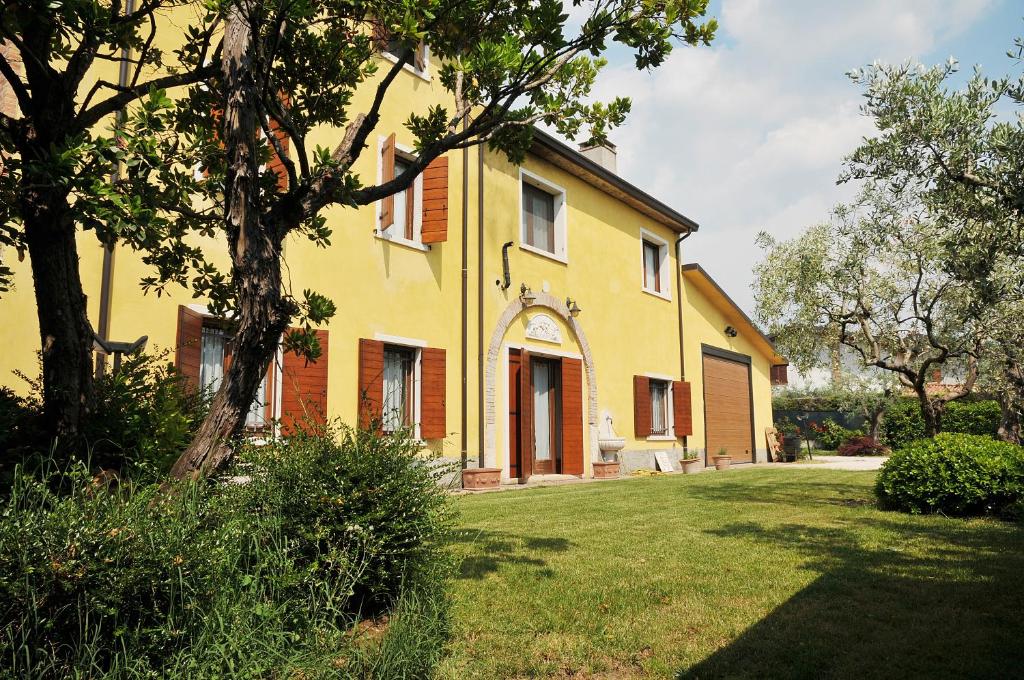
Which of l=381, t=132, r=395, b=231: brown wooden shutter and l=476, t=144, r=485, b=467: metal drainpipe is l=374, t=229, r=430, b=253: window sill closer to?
l=381, t=132, r=395, b=231: brown wooden shutter

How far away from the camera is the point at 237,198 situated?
3.55m

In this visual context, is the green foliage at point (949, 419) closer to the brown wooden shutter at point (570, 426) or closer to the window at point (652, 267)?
the window at point (652, 267)

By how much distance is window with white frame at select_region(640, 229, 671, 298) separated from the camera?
1781cm

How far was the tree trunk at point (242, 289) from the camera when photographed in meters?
3.51

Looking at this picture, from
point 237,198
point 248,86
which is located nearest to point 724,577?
point 237,198

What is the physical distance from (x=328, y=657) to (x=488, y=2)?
3.99m

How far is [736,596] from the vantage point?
4.48 m

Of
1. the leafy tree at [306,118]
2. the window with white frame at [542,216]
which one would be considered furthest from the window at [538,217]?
the leafy tree at [306,118]

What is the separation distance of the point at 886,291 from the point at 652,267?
721 centimetres

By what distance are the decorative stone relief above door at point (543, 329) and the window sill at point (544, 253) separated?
47.2 inches

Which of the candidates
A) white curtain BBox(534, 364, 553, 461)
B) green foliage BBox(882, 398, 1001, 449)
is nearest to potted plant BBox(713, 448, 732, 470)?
white curtain BBox(534, 364, 553, 461)

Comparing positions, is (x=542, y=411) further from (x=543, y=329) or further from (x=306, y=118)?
(x=306, y=118)

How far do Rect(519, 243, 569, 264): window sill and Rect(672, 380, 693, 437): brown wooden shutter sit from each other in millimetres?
5317

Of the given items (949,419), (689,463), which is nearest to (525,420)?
(689,463)
